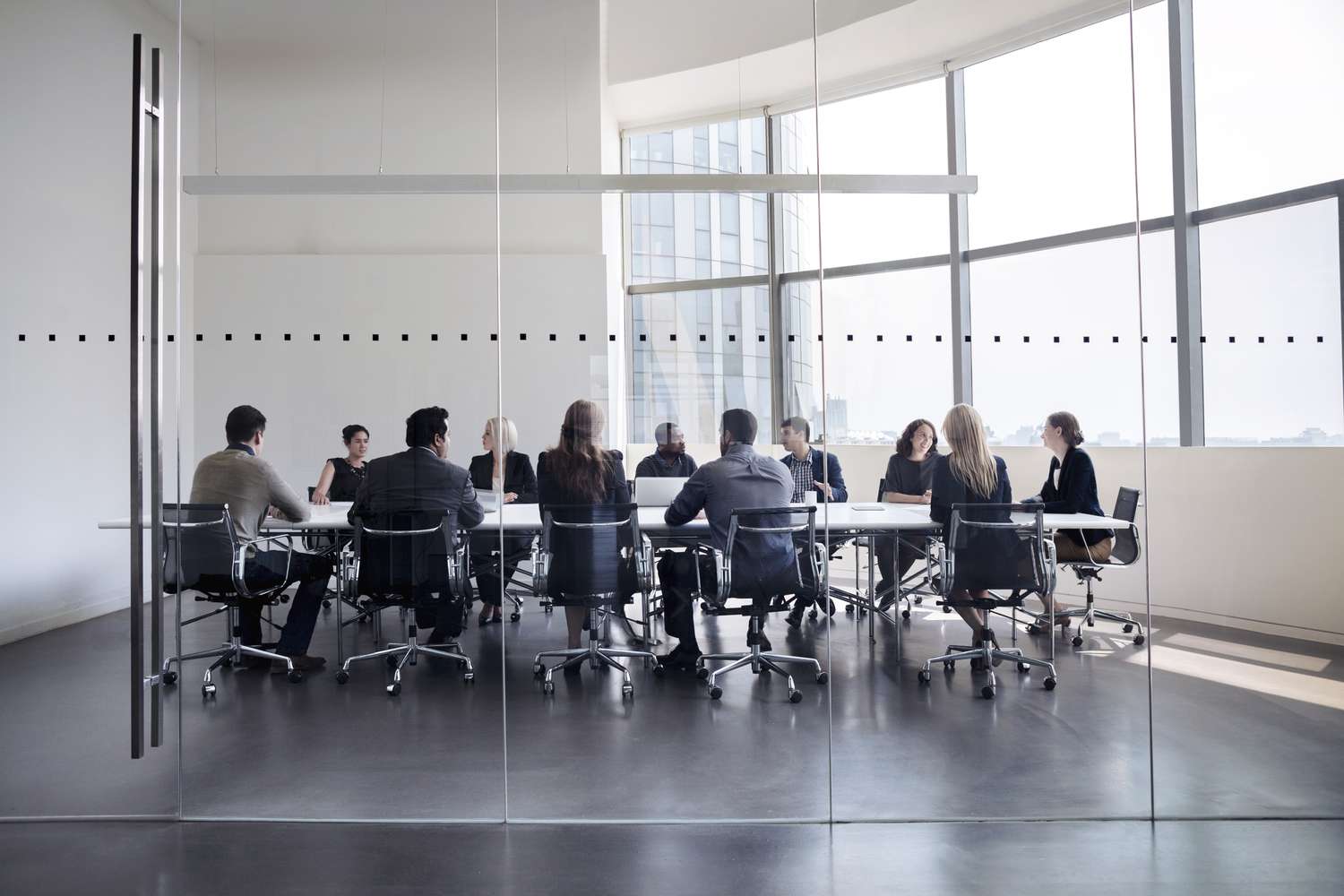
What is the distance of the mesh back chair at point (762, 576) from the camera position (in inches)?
116

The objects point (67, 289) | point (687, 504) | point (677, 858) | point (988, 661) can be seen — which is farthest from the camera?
point (67, 289)

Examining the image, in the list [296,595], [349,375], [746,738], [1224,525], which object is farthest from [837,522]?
[296,595]

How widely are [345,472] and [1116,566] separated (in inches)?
113

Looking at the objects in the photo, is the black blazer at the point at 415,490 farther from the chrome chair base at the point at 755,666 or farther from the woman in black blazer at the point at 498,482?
the chrome chair base at the point at 755,666

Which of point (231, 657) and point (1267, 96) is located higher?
point (1267, 96)

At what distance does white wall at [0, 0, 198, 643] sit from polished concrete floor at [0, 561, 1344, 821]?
453mm

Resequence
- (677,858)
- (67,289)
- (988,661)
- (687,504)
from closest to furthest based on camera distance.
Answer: (677,858) < (988,661) < (687,504) < (67,289)

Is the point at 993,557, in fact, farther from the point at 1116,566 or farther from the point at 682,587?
the point at 682,587

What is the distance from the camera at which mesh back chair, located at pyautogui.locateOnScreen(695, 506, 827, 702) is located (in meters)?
2.95

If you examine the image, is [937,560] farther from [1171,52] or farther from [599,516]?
[1171,52]

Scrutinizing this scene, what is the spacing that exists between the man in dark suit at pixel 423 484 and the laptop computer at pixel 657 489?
59 cm

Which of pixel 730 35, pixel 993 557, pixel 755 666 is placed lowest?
pixel 755 666

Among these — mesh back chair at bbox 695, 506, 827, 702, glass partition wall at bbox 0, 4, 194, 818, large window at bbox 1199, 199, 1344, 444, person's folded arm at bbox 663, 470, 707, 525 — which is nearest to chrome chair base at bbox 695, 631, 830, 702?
mesh back chair at bbox 695, 506, 827, 702

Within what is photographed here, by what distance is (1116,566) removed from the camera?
2.96m
